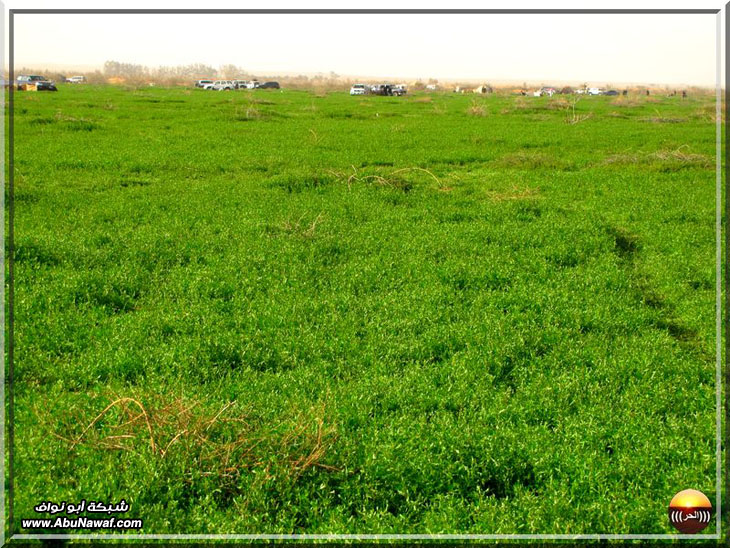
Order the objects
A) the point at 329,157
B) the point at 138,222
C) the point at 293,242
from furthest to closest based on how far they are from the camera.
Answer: the point at 329,157 → the point at 138,222 → the point at 293,242

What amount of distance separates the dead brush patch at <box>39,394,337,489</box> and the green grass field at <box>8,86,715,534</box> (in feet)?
0.10

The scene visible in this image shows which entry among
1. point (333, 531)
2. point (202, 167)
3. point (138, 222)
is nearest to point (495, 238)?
point (138, 222)

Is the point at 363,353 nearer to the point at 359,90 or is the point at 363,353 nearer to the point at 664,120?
the point at 664,120

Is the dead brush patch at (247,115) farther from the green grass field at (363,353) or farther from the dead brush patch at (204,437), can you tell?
the dead brush patch at (204,437)

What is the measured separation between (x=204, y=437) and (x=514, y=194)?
14.2m

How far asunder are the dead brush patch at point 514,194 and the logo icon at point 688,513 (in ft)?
41.7

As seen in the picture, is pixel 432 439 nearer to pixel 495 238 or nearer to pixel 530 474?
pixel 530 474

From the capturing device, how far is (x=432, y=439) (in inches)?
251

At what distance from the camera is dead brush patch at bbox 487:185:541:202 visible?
1753 cm

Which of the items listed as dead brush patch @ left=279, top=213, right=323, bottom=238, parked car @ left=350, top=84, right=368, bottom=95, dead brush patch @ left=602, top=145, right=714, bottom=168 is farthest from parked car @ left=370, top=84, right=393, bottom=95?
dead brush patch @ left=279, top=213, right=323, bottom=238

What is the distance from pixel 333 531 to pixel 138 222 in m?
10.9

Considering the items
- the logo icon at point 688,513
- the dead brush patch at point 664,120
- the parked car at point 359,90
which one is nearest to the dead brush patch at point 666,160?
the logo icon at point 688,513

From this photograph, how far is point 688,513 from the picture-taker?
206 inches

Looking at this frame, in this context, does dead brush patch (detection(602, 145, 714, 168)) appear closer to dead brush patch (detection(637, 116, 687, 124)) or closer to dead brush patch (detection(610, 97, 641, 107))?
dead brush patch (detection(637, 116, 687, 124))
